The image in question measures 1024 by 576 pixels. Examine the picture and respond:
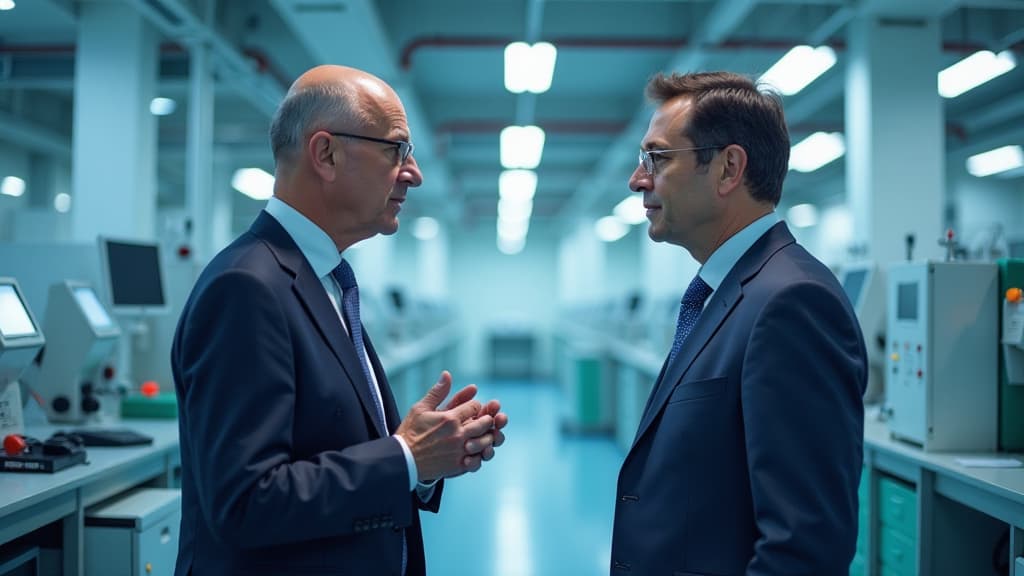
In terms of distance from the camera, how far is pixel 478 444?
4.15 ft

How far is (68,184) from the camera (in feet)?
29.0

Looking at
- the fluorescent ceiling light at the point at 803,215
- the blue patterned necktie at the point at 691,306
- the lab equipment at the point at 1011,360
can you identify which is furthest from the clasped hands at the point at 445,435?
the fluorescent ceiling light at the point at 803,215

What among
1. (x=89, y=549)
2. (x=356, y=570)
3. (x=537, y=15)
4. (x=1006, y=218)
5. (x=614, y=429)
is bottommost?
(x=614, y=429)

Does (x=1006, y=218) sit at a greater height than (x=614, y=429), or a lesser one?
greater

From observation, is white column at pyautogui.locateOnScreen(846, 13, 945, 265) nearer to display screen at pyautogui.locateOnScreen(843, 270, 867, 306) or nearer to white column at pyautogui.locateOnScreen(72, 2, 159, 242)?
display screen at pyautogui.locateOnScreen(843, 270, 867, 306)

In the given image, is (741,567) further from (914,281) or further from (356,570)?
(914,281)

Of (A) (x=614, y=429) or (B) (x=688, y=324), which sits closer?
(B) (x=688, y=324)

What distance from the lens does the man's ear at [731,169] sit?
4.22ft

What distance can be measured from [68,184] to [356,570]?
9.58 meters

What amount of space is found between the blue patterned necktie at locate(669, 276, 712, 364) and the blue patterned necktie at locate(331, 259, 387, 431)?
61 cm

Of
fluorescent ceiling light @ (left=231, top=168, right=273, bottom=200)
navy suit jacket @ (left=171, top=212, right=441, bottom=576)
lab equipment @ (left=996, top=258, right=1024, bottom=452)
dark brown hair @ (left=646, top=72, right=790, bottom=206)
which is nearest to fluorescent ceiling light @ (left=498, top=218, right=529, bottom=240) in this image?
fluorescent ceiling light @ (left=231, top=168, right=273, bottom=200)

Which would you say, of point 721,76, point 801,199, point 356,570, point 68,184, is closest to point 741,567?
point 356,570

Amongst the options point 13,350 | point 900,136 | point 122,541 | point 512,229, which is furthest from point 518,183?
point 122,541

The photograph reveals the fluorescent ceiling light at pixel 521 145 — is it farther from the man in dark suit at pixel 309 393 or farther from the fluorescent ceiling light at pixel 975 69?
the man in dark suit at pixel 309 393
